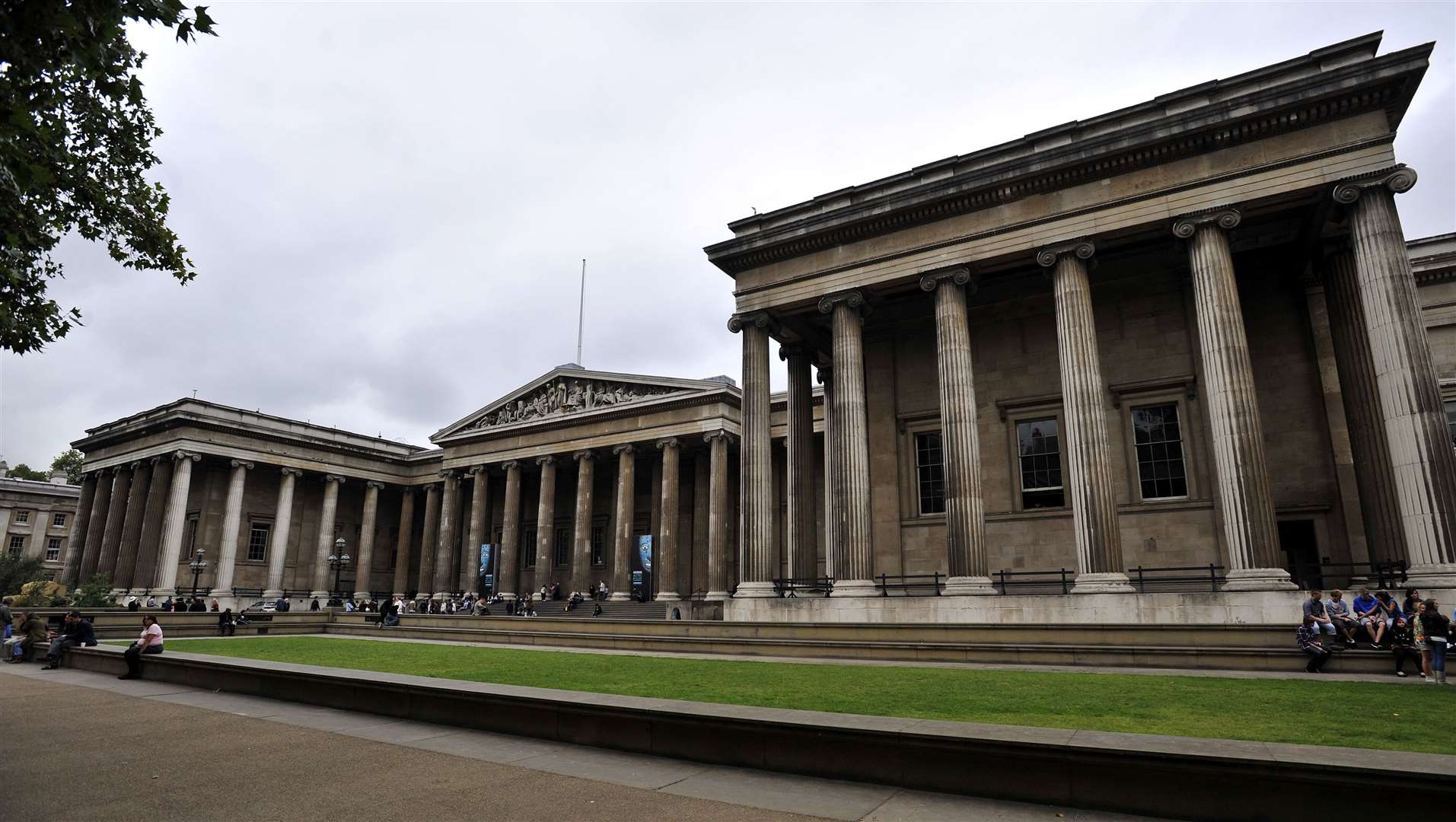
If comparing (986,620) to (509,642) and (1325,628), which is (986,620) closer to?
(1325,628)

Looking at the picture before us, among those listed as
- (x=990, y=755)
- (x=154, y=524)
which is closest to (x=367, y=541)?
(x=154, y=524)

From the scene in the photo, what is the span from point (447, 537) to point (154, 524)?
17618 mm

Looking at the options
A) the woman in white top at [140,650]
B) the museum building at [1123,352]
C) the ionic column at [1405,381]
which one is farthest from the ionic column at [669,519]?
the ionic column at [1405,381]

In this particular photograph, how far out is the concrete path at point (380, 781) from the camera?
19.1 feet

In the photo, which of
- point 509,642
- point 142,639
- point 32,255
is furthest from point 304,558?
point 32,255

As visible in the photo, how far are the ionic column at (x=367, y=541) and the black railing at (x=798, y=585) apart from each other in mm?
40375

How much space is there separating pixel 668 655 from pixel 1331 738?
13.4 meters

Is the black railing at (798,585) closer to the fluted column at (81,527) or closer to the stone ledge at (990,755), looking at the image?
the stone ledge at (990,755)

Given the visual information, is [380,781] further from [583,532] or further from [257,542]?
[257,542]

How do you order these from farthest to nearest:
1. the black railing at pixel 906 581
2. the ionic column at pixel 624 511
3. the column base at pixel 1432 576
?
the ionic column at pixel 624 511 → the black railing at pixel 906 581 → the column base at pixel 1432 576

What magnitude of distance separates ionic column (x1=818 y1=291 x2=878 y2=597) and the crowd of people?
34.4 feet

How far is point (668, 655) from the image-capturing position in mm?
18062

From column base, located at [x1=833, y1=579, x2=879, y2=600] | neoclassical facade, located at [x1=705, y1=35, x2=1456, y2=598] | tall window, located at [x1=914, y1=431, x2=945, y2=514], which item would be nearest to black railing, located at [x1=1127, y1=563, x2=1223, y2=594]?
neoclassical facade, located at [x1=705, y1=35, x2=1456, y2=598]

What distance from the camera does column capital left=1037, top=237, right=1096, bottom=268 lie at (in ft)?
69.1
